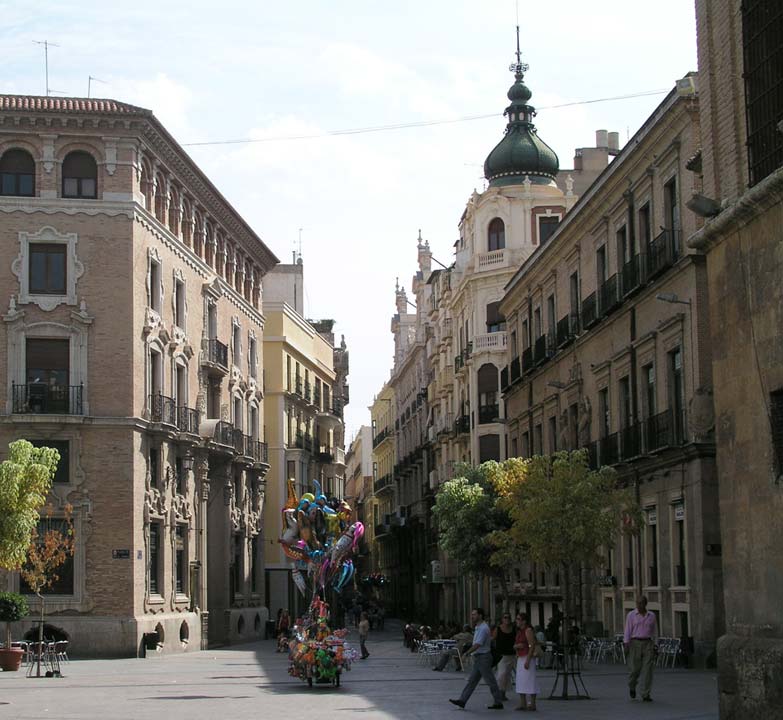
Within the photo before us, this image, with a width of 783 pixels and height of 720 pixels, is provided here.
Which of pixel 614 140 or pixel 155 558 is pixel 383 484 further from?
pixel 155 558

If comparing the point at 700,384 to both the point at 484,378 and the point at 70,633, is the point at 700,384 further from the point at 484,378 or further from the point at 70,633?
the point at 484,378

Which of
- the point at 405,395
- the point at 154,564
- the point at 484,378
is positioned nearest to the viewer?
the point at 154,564

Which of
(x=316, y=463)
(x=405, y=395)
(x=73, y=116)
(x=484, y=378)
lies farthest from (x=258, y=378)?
(x=405, y=395)

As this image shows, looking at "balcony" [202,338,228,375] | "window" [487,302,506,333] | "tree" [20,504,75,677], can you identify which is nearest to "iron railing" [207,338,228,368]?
"balcony" [202,338,228,375]

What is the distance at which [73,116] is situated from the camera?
4569 centimetres

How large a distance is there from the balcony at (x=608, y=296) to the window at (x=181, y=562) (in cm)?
1773

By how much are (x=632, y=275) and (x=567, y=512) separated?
301 inches

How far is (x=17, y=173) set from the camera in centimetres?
4628

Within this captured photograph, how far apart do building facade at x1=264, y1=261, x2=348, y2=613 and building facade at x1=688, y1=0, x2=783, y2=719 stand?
4924cm

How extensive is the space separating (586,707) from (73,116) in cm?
2793

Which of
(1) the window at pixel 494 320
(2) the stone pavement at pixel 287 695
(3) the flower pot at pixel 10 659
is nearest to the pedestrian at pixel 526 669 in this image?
(2) the stone pavement at pixel 287 695

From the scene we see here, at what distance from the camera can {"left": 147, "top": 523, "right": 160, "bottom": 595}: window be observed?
48250 millimetres

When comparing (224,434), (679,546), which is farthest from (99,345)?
(679,546)

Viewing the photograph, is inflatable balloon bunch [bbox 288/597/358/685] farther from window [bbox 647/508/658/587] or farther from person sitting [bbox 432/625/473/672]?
window [bbox 647/508/658/587]
